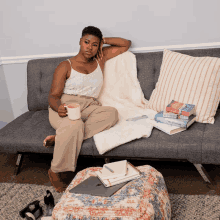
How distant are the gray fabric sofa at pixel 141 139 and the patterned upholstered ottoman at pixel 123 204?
0.29 meters

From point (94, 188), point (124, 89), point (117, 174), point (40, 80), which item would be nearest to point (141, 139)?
point (117, 174)

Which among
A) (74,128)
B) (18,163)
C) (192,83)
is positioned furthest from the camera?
(18,163)

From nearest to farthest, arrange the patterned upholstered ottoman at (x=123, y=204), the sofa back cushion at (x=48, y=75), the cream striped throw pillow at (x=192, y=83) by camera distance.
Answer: the patterned upholstered ottoman at (x=123, y=204) → the cream striped throw pillow at (x=192, y=83) → the sofa back cushion at (x=48, y=75)

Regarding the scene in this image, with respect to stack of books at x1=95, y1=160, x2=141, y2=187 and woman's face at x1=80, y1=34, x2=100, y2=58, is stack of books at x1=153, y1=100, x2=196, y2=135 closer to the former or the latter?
stack of books at x1=95, y1=160, x2=141, y2=187

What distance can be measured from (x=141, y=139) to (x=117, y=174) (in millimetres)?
375

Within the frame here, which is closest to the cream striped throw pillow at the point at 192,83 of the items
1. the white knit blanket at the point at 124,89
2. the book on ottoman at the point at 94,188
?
the white knit blanket at the point at 124,89

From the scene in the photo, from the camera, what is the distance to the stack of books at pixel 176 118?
158cm

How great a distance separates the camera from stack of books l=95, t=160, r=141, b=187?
127 cm

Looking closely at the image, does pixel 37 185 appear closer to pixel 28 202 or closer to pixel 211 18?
pixel 28 202

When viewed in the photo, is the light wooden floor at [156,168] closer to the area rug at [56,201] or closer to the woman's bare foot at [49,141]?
the area rug at [56,201]

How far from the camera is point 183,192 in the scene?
155cm

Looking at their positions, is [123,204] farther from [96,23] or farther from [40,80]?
[96,23]

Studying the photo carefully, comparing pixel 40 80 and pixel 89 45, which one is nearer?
pixel 89 45

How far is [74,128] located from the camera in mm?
1582
